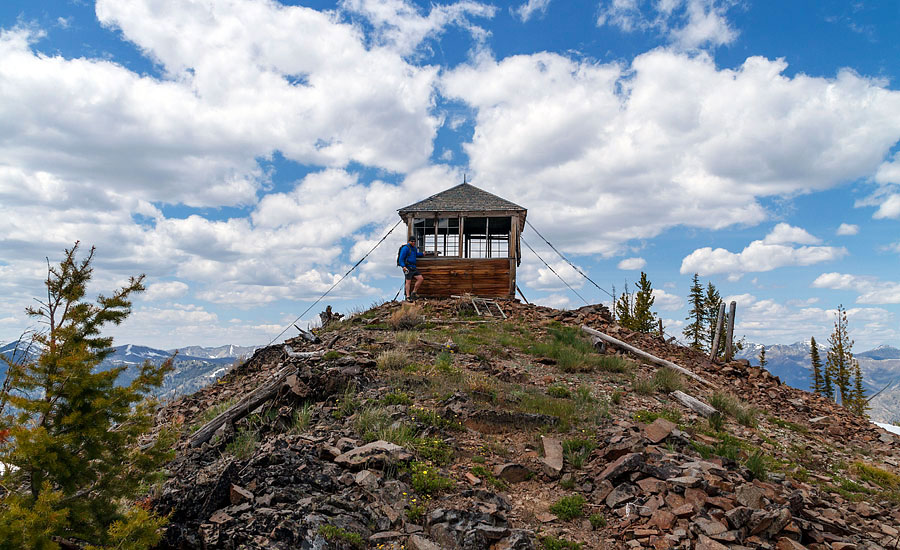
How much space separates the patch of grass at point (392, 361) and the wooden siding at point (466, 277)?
10511mm

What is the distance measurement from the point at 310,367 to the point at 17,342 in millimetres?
5159

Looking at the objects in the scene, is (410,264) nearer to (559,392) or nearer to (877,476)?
(559,392)

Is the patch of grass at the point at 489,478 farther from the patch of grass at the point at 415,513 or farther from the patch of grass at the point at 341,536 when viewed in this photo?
the patch of grass at the point at 341,536

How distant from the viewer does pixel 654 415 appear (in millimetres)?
8844

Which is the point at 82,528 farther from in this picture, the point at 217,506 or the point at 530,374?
the point at 530,374

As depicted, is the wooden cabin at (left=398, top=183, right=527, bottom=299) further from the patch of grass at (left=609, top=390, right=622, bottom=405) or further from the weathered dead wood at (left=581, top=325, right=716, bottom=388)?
the patch of grass at (left=609, top=390, right=622, bottom=405)

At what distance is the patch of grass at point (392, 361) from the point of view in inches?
393

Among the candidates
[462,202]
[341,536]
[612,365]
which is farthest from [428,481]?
[462,202]

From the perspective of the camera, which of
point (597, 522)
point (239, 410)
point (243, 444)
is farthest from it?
point (239, 410)

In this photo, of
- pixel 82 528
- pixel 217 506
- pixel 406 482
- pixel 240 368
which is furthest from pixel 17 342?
pixel 240 368

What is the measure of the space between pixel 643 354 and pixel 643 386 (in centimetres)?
400

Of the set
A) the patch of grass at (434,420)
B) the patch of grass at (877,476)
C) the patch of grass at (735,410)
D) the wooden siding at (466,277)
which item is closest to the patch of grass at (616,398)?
the patch of grass at (735,410)

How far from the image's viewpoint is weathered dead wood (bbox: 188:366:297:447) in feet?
25.8

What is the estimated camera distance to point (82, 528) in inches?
163
